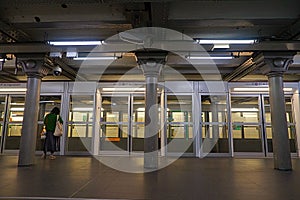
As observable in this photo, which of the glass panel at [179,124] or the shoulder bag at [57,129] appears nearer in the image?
the shoulder bag at [57,129]

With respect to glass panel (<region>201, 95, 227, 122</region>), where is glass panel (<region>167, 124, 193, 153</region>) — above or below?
below

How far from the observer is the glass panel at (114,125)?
30.4ft

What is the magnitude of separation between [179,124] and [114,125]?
2.72 m

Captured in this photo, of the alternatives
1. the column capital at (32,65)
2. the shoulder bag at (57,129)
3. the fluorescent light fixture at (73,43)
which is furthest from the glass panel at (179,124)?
the column capital at (32,65)

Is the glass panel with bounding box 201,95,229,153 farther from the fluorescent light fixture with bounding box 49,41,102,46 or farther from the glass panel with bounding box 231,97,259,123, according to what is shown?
the fluorescent light fixture with bounding box 49,41,102,46

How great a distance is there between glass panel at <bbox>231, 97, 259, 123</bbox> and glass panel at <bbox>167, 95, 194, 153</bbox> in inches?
80.3

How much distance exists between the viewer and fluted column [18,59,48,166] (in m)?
5.67

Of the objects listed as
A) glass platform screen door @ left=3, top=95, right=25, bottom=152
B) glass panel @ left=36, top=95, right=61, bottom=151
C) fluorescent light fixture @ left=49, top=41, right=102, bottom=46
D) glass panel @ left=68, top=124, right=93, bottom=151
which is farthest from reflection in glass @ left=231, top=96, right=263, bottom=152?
glass platform screen door @ left=3, top=95, right=25, bottom=152

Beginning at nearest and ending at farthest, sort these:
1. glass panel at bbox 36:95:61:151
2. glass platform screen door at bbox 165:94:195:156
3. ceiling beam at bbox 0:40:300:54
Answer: ceiling beam at bbox 0:40:300:54 → glass platform screen door at bbox 165:94:195:156 → glass panel at bbox 36:95:61:151

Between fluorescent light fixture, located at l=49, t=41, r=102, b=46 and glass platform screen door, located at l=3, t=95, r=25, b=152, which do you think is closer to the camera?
fluorescent light fixture, located at l=49, t=41, r=102, b=46

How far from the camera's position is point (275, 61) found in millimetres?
5473

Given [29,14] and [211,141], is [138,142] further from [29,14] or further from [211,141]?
[29,14]

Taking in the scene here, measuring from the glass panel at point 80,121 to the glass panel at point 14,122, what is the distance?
2.15 meters

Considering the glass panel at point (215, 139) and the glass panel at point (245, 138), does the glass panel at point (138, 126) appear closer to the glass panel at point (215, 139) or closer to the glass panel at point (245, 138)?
the glass panel at point (215, 139)
